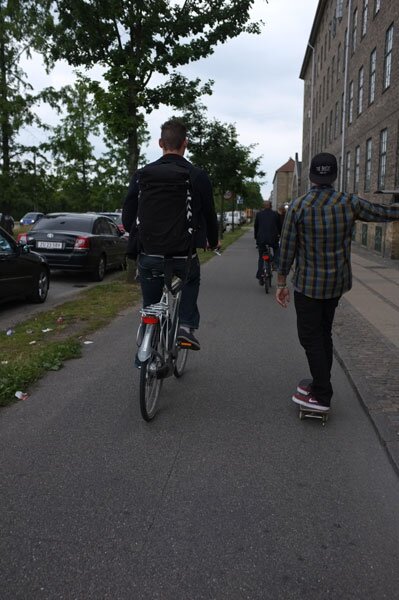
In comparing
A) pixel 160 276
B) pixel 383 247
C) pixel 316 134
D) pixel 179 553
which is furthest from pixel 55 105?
pixel 179 553

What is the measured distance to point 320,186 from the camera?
13.1 ft

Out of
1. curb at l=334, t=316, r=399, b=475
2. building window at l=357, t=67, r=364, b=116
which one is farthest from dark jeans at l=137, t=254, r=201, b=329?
building window at l=357, t=67, r=364, b=116

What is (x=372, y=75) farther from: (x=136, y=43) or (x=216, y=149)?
(x=136, y=43)

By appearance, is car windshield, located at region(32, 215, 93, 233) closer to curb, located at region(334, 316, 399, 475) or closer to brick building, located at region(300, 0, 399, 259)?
brick building, located at region(300, 0, 399, 259)

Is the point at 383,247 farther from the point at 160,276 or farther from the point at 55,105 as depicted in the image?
the point at 55,105

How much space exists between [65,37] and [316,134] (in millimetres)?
38318

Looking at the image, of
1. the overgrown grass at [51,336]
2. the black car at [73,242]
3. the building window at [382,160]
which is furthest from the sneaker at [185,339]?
the building window at [382,160]

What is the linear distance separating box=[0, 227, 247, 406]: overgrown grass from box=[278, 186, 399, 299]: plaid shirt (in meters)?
2.57

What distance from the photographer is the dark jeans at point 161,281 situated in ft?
14.0

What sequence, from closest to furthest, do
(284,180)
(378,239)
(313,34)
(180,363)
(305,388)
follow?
(305,388) < (180,363) < (378,239) < (313,34) < (284,180)

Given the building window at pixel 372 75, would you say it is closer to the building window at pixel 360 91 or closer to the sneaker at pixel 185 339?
the building window at pixel 360 91

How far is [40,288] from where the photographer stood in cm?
991

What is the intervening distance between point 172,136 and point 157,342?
155cm

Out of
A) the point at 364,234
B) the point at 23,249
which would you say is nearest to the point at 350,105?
the point at 364,234
